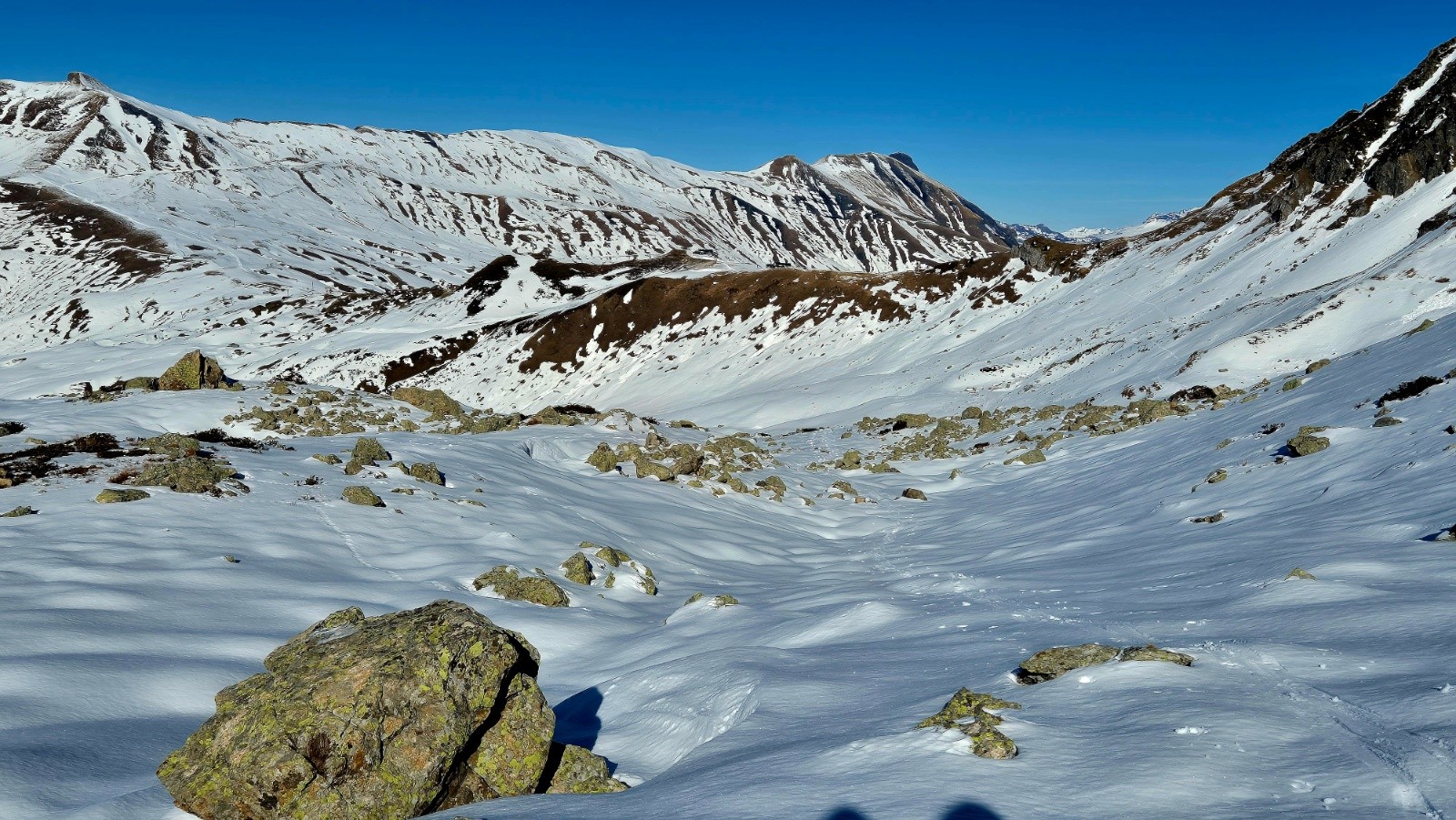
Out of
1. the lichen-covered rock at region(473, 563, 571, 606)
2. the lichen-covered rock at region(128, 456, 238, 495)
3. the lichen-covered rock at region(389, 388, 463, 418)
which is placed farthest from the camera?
the lichen-covered rock at region(389, 388, 463, 418)

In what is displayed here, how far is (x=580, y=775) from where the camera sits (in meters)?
5.82

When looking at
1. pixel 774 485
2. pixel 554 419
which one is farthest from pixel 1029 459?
pixel 554 419

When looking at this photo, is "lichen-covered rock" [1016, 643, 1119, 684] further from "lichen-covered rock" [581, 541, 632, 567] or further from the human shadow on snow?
"lichen-covered rock" [581, 541, 632, 567]

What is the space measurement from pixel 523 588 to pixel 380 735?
6.63 meters

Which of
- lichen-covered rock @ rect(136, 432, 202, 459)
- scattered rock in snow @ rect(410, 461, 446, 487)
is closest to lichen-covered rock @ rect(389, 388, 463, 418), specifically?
lichen-covered rock @ rect(136, 432, 202, 459)

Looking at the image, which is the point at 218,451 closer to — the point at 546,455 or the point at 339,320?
the point at 546,455

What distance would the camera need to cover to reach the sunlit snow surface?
471 cm

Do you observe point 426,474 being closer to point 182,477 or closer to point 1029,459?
point 182,477

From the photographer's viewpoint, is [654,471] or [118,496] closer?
[118,496]

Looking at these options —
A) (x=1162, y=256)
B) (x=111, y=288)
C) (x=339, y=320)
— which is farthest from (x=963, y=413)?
(x=111, y=288)

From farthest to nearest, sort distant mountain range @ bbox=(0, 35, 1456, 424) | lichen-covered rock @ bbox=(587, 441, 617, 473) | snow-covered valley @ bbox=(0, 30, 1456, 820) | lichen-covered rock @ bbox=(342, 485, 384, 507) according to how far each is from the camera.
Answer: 1. distant mountain range @ bbox=(0, 35, 1456, 424)
2. lichen-covered rock @ bbox=(587, 441, 617, 473)
3. lichen-covered rock @ bbox=(342, 485, 384, 507)
4. snow-covered valley @ bbox=(0, 30, 1456, 820)

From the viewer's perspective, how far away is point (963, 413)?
40094mm

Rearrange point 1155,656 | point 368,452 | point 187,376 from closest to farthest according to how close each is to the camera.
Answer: point 1155,656, point 368,452, point 187,376

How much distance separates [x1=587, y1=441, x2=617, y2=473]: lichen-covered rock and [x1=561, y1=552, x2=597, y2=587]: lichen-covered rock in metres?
9.70
